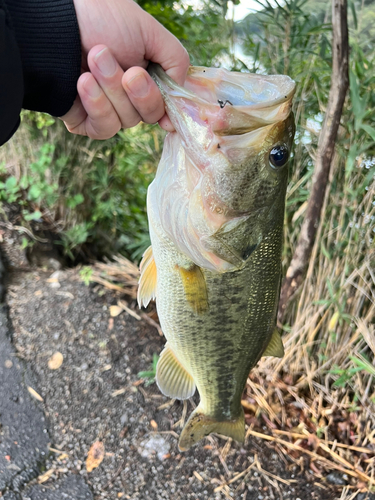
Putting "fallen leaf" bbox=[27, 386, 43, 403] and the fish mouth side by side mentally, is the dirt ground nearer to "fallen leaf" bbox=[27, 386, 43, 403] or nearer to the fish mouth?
"fallen leaf" bbox=[27, 386, 43, 403]

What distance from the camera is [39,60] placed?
3.52 feet

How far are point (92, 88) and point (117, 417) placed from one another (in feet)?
6.91

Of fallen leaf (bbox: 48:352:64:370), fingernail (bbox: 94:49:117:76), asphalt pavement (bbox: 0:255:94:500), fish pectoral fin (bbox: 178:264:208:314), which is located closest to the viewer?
fingernail (bbox: 94:49:117:76)

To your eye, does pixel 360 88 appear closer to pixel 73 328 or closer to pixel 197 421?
pixel 197 421

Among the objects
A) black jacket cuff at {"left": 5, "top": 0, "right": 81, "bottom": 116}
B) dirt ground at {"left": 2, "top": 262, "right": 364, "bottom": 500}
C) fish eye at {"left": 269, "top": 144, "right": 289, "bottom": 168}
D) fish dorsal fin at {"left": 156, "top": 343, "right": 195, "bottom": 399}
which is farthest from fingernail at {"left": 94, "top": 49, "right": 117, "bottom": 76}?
dirt ground at {"left": 2, "top": 262, "right": 364, "bottom": 500}

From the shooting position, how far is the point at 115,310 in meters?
3.02

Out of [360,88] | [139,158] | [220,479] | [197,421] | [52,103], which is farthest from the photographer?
[139,158]

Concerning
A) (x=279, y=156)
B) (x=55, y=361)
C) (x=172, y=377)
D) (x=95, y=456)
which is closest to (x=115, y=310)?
(x=55, y=361)

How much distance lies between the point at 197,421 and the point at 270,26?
2344 mm

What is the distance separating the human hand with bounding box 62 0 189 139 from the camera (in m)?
1.06

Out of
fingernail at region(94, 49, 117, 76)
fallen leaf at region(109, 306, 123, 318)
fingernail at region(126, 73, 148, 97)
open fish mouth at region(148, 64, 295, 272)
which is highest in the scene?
fingernail at region(94, 49, 117, 76)

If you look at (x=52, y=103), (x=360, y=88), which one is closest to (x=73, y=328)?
(x=52, y=103)

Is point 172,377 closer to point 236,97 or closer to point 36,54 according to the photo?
point 236,97

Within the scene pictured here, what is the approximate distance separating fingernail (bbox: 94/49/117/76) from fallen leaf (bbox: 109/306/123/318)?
2.21 m
